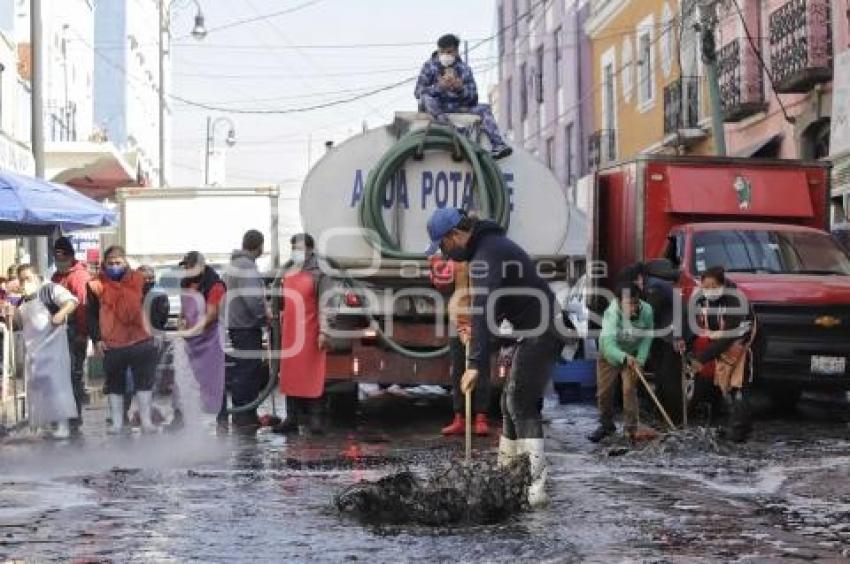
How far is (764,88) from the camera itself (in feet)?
87.7

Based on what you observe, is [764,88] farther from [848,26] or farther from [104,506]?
[104,506]

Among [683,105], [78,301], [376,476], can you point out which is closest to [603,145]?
[683,105]

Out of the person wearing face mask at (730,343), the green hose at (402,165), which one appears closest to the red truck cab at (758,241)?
the person wearing face mask at (730,343)

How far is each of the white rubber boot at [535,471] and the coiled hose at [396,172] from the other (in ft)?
14.1

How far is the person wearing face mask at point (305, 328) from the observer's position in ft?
42.8

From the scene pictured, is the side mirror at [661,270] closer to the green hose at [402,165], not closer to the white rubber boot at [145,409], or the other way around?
the green hose at [402,165]

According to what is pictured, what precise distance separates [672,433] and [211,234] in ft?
49.0

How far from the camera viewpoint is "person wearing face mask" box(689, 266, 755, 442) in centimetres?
1216

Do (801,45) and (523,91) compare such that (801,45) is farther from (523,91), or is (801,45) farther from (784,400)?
(523,91)

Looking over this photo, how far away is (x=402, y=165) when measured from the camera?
13289mm

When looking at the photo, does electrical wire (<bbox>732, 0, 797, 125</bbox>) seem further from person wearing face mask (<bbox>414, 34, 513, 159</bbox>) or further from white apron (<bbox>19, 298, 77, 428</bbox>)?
white apron (<bbox>19, 298, 77, 428</bbox>)

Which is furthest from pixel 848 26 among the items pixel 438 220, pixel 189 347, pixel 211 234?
pixel 438 220

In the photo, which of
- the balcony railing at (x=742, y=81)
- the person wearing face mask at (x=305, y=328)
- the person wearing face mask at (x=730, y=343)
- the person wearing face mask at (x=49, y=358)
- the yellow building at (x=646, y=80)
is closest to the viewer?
the person wearing face mask at (x=730, y=343)

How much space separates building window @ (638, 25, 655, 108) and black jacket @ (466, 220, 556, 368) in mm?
26780
